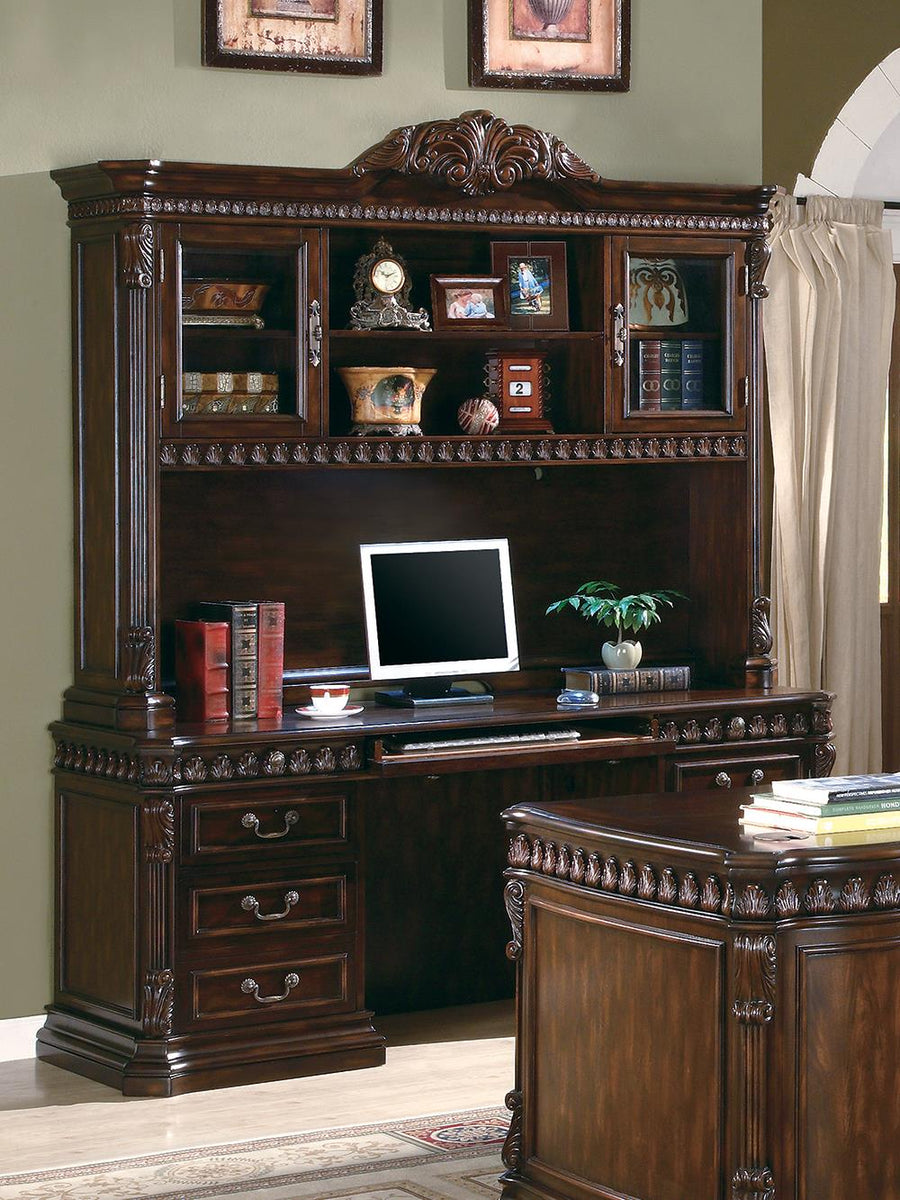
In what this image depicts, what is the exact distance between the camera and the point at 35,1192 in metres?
3.96

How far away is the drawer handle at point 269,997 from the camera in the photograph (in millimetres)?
4809

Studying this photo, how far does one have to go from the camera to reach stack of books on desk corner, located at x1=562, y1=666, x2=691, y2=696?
18.2 ft

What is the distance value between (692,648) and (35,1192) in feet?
9.05

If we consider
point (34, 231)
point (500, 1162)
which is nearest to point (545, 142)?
point (34, 231)

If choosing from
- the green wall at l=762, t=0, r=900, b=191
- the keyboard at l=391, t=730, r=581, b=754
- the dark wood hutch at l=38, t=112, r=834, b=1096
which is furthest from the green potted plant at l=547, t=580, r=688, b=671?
the green wall at l=762, t=0, r=900, b=191

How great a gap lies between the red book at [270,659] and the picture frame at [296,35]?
1.46m

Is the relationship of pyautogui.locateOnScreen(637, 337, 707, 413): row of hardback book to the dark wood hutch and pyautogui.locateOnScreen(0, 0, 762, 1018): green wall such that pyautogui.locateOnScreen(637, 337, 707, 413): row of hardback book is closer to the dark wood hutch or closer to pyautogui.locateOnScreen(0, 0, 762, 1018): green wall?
the dark wood hutch

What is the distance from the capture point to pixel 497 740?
504 cm

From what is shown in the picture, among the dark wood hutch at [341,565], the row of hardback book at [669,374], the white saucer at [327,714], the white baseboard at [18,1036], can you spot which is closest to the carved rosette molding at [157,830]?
the dark wood hutch at [341,565]

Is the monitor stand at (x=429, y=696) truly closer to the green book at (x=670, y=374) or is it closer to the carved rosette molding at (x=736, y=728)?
the carved rosette molding at (x=736, y=728)

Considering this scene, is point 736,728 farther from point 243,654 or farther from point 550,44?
point 550,44

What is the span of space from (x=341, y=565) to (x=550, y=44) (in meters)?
1.63

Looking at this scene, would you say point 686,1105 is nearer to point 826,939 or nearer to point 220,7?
point 826,939

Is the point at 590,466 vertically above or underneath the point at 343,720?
above
